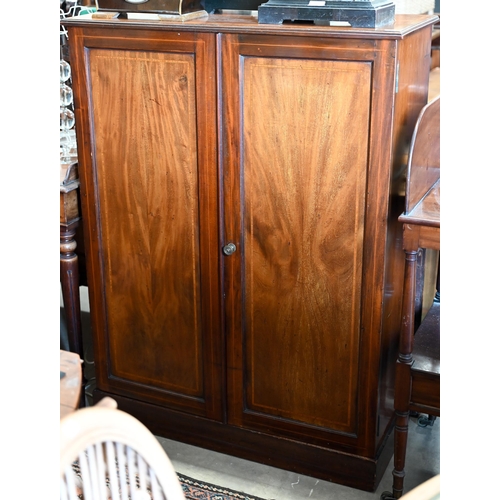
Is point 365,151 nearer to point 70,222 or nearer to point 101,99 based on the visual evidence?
point 101,99

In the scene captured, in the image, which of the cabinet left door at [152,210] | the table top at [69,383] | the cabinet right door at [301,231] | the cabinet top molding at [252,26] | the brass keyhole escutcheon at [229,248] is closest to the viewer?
the table top at [69,383]

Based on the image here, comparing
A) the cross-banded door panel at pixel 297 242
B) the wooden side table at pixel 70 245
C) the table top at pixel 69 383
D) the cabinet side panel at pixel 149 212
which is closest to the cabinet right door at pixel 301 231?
the cross-banded door panel at pixel 297 242

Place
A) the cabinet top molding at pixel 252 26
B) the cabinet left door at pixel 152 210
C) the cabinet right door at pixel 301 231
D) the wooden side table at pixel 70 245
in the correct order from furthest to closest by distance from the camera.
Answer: the wooden side table at pixel 70 245, the cabinet left door at pixel 152 210, the cabinet right door at pixel 301 231, the cabinet top molding at pixel 252 26

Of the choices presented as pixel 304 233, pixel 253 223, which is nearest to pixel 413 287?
pixel 304 233

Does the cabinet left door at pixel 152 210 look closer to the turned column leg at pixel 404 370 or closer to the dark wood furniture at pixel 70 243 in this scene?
the dark wood furniture at pixel 70 243

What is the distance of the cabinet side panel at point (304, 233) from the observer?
1.82m

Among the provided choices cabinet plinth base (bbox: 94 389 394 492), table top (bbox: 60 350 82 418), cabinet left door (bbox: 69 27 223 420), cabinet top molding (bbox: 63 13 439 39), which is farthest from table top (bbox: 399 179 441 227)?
table top (bbox: 60 350 82 418)

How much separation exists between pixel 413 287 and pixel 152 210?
804 mm

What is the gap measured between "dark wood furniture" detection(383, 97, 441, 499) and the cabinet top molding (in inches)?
9.2

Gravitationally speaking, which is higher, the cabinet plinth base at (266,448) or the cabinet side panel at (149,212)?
the cabinet side panel at (149,212)

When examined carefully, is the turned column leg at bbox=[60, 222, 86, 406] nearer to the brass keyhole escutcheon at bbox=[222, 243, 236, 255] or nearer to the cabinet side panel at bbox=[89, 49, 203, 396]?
the cabinet side panel at bbox=[89, 49, 203, 396]

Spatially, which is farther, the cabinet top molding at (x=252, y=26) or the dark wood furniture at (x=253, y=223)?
the dark wood furniture at (x=253, y=223)

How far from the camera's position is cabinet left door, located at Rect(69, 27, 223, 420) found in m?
1.97

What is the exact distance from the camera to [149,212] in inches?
84.5
